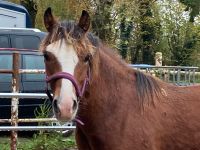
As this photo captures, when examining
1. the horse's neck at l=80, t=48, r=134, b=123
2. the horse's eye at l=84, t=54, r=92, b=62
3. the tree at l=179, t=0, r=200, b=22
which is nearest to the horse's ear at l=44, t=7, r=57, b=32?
the horse's eye at l=84, t=54, r=92, b=62

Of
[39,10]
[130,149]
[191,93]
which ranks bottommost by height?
[130,149]

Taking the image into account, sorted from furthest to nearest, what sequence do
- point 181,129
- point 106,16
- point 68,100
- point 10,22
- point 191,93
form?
point 106,16
point 10,22
point 191,93
point 181,129
point 68,100

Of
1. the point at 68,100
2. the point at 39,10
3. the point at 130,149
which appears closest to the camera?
the point at 68,100

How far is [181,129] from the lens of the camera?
4.50 metres

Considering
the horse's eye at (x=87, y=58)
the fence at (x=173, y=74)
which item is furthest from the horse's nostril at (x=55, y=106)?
the fence at (x=173, y=74)

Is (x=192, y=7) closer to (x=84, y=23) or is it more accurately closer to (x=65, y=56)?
(x=84, y=23)

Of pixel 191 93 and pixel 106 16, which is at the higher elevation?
pixel 106 16

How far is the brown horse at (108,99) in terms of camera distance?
3.94 metres

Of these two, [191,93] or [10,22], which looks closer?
[191,93]

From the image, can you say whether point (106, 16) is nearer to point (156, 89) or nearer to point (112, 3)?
point (112, 3)

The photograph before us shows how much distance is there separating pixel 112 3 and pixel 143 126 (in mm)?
19315

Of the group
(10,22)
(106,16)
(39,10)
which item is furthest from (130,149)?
(39,10)

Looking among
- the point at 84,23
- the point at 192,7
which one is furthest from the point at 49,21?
the point at 192,7

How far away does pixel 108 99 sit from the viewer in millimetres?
4344
